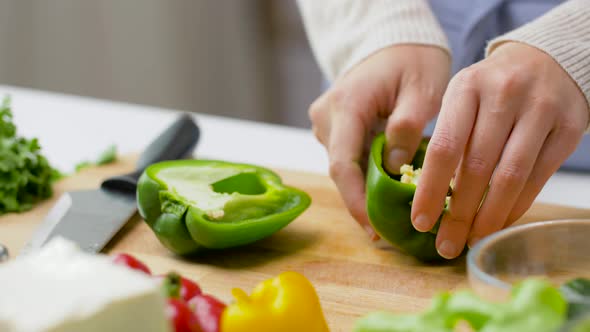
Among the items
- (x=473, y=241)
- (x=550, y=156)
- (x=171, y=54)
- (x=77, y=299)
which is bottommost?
(x=171, y=54)

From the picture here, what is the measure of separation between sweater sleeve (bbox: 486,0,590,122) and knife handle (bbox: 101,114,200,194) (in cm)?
68

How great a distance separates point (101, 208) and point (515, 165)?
76cm

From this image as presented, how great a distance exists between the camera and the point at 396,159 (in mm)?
1438

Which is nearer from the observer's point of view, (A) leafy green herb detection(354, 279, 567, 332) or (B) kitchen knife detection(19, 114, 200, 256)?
(A) leafy green herb detection(354, 279, 567, 332)

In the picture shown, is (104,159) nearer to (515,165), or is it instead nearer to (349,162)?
(349,162)

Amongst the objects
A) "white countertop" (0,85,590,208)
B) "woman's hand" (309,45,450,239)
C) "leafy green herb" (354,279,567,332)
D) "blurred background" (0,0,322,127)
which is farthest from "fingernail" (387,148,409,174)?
"blurred background" (0,0,322,127)

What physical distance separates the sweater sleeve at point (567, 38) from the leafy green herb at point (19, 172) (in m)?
0.91

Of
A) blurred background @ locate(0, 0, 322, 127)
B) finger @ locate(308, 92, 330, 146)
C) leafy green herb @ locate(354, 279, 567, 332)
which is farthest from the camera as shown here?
blurred background @ locate(0, 0, 322, 127)

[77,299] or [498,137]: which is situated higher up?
[77,299]

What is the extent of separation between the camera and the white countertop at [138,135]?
6.35ft

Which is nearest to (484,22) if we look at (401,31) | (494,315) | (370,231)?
(401,31)

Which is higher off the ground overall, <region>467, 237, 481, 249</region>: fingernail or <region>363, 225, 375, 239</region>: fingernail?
<region>467, 237, 481, 249</region>: fingernail

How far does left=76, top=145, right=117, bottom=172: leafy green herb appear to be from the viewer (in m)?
1.89

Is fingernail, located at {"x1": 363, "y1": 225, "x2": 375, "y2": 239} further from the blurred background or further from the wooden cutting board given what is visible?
the blurred background
